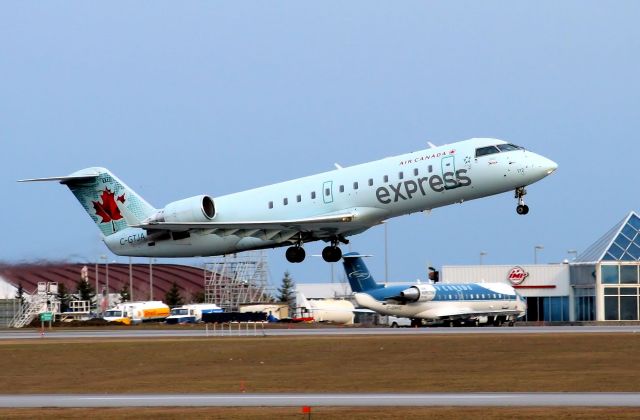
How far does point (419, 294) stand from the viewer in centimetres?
7000

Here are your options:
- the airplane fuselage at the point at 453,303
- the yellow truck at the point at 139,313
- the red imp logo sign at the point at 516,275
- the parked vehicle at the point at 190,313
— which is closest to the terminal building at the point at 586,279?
the red imp logo sign at the point at 516,275

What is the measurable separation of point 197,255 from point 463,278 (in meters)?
48.2

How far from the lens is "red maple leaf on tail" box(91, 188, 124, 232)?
4994cm

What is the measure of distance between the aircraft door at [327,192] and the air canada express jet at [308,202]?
4cm

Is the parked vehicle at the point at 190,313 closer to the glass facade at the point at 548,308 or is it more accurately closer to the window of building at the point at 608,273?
the glass facade at the point at 548,308

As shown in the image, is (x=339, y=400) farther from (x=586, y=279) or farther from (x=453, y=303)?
(x=586, y=279)

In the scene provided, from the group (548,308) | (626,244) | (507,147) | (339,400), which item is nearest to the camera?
(339,400)

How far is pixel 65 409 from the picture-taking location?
2875cm

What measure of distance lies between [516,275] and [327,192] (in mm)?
49890

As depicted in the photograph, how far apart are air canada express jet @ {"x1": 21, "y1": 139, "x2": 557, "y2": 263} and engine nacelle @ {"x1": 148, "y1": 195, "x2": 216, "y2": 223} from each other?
0.13ft

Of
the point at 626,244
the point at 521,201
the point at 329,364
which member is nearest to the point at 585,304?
the point at 626,244

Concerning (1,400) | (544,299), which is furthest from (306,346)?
(544,299)

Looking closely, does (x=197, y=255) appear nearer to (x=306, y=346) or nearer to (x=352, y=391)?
(x=306, y=346)

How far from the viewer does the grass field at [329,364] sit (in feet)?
113
